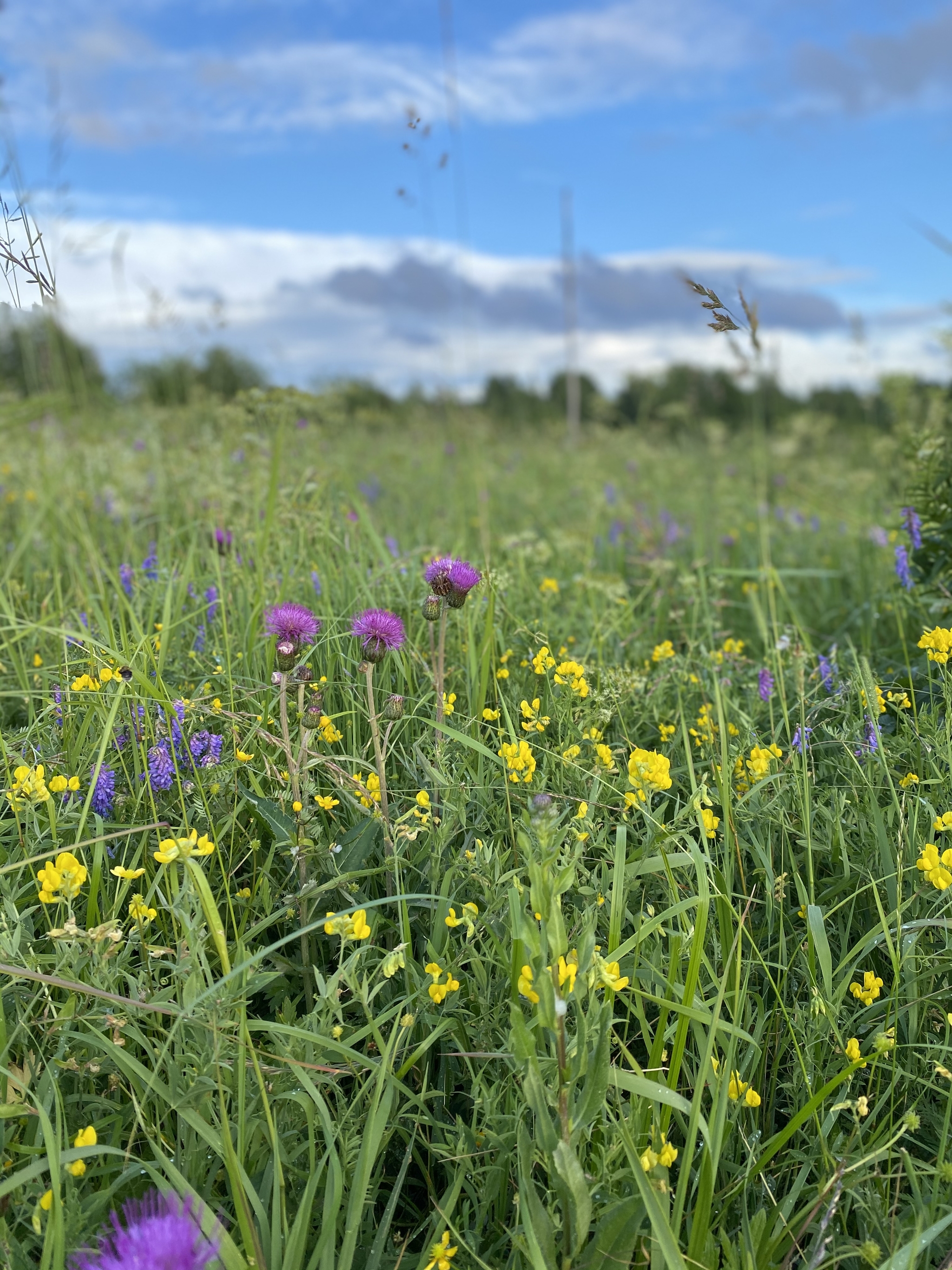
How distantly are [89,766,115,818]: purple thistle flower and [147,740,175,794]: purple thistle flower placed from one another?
0.08 meters

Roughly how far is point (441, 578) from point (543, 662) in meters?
0.42

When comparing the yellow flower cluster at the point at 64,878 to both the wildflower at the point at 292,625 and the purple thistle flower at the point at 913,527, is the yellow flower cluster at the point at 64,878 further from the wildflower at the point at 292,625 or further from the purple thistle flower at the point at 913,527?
the purple thistle flower at the point at 913,527

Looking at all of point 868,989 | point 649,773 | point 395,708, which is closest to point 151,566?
point 395,708

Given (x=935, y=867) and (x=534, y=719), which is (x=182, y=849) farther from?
(x=935, y=867)

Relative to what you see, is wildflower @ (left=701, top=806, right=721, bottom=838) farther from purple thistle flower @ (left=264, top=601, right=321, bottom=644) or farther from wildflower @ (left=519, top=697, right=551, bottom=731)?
purple thistle flower @ (left=264, top=601, right=321, bottom=644)

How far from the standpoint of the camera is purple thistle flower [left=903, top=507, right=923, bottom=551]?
2703 millimetres

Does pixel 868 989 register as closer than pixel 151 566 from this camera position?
Yes

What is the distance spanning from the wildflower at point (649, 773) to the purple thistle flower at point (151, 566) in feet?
5.97

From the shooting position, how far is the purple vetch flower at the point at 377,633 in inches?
68.4

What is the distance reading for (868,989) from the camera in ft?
5.07

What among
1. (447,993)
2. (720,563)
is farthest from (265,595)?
(720,563)

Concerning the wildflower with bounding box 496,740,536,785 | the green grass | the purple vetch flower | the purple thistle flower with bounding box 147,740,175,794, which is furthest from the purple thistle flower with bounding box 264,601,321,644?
the wildflower with bounding box 496,740,536,785

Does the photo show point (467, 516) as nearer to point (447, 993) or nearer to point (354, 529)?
point (354, 529)

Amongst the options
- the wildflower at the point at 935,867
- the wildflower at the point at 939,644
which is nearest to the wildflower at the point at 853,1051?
the wildflower at the point at 935,867
